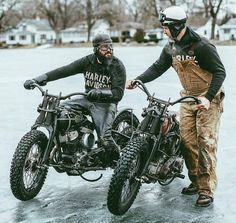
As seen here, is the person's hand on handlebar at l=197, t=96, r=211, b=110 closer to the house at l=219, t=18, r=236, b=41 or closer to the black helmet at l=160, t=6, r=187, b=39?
the black helmet at l=160, t=6, r=187, b=39

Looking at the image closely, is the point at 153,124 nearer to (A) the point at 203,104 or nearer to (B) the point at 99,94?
(A) the point at 203,104

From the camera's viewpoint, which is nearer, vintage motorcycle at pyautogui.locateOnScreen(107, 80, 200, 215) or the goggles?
vintage motorcycle at pyautogui.locateOnScreen(107, 80, 200, 215)

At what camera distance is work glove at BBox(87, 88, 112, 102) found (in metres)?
6.39

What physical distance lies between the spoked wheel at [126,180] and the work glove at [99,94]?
862 millimetres

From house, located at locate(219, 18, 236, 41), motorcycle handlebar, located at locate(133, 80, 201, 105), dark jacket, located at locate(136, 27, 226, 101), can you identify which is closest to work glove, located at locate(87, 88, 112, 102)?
motorcycle handlebar, located at locate(133, 80, 201, 105)

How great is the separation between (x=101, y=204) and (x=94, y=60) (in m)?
1.73

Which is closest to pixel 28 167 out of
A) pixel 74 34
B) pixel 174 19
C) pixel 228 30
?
pixel 174 19

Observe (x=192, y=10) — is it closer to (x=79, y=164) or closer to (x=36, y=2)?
(x=36, y=2)

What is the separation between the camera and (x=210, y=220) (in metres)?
5.72

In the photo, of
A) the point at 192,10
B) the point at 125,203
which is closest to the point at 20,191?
the point at 125,203

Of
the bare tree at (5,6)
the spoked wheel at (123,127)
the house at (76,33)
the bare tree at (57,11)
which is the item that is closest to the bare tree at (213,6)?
the bare tree at (57,11)

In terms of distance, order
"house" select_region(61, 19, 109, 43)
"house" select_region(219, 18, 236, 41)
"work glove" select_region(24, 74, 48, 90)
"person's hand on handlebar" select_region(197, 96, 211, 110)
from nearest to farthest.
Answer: "person's hand on handlebar" select_region(197, 96, 211, 110) → "work glove" select_region(24, 74, 48, 90) → "house" select_region(219, 18, 236, 41) → "house" select_region(61, 19, 109, 43)

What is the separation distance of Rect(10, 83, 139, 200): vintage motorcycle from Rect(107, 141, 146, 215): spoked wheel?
2.10 feet

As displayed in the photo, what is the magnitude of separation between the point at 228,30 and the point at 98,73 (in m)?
130
